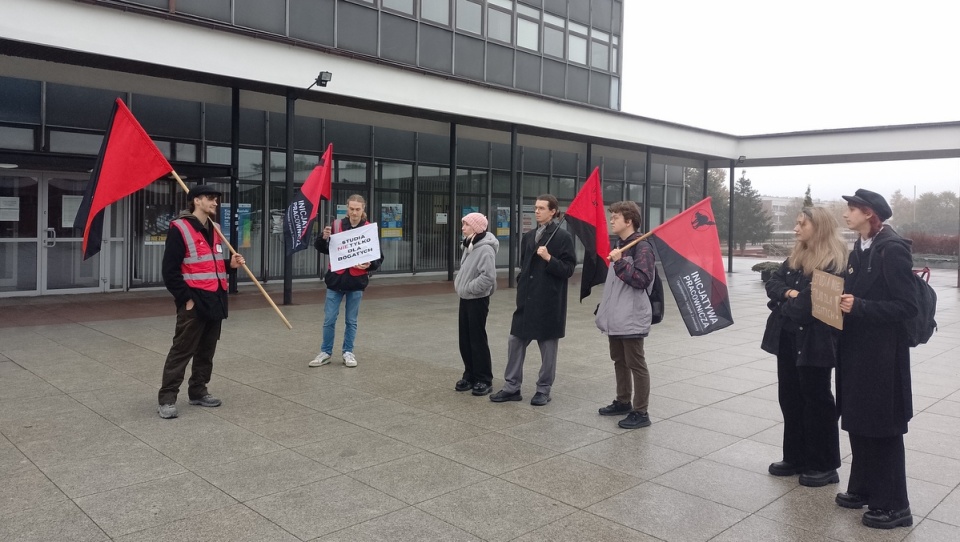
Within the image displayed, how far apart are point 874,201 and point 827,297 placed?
617 millimetres

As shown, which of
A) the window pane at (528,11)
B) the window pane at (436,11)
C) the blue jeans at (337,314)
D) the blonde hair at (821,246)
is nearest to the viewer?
the blonde hair at (821,246)

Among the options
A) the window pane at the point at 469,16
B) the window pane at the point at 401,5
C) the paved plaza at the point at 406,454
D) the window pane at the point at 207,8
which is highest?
the window pane at the point at 469,16

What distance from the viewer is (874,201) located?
4410 mm

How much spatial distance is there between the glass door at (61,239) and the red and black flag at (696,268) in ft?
40.3

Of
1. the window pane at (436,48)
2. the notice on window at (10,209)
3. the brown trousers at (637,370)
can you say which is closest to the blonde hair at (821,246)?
the brown trousers at (637,370)

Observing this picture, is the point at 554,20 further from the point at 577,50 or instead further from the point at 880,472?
the point at 880,472

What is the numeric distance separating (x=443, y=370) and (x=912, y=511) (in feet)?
16.2

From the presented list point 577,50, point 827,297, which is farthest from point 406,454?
point 577,50

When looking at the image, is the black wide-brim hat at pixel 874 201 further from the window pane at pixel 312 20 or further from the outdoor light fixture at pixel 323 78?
the window pane at pixel 312 20

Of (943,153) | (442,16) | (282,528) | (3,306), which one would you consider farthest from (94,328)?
(943,153)

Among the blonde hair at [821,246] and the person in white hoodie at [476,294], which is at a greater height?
the blonde hair at [821,246]

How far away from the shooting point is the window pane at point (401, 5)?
17.9 meters

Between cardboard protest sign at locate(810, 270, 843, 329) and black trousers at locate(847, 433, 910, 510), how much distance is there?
72 centimetres

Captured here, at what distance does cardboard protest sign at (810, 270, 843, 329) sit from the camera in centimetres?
433
